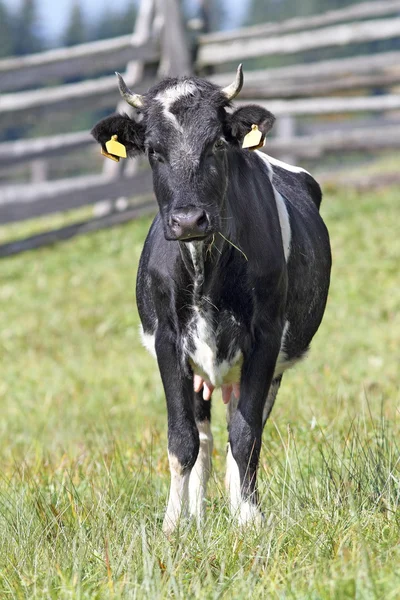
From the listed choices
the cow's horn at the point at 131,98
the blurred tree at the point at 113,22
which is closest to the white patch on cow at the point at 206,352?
the cow's horn at the point at 131,98

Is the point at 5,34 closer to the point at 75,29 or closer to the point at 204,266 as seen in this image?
the point at 75,29

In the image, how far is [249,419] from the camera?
406 cm

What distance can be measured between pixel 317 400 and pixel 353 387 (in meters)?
0.92

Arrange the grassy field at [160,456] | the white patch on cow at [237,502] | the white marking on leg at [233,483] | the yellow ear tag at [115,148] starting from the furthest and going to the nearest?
the yellow ear tag at [115,148], the white marking on leg at [233,483], the white patch on cow at [237,502], the grassy field at [160,456]

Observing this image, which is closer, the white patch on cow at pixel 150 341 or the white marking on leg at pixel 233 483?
the white marking on leg at pixel 233 483

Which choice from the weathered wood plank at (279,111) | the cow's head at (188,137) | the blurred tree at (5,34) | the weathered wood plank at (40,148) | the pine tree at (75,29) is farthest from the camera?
the pine tree at (75,29)

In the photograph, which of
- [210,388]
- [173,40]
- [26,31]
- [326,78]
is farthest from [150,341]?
[26,31]

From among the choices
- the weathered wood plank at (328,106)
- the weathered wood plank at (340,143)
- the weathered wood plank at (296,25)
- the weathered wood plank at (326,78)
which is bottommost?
the weathered wood plank at (340,143)

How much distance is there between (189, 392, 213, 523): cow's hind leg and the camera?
411cm

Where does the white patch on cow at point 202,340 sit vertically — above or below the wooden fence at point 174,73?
below

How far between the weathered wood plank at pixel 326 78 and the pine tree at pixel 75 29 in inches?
1684

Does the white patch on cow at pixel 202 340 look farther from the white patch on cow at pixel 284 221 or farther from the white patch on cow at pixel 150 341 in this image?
the white patch on cow at pixel 284 221

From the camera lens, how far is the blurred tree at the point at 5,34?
157 feet

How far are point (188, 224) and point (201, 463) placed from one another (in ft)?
4.40
